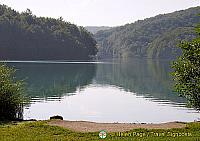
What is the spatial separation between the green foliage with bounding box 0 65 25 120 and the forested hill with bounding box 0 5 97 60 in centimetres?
12117

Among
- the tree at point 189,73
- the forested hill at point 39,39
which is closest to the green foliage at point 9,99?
the tree at point 189,73

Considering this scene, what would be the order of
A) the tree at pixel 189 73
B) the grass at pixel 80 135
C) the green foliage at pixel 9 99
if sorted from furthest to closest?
the green foliage at pixel 9 99, the tree at pixel 189 73, the grass at pixel 80 135

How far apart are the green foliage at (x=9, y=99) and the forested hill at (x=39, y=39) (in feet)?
398

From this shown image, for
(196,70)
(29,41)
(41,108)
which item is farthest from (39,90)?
(29,41)

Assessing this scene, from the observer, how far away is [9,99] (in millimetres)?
22797

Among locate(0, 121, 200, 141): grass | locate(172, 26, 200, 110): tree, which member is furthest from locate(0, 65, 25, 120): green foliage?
locate(172, 26, 200, 110): tree

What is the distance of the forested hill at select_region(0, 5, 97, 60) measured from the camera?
150875mm

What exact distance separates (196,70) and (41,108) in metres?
20.3

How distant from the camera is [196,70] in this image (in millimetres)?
20312

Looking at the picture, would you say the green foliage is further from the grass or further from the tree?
the tree

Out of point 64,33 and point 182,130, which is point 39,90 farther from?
point 64,33

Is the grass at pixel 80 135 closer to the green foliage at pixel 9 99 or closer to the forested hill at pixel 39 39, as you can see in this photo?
the green foliage at pixel 9 99

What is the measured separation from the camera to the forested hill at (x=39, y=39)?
495ft

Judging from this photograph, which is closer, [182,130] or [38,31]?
[182,130]
